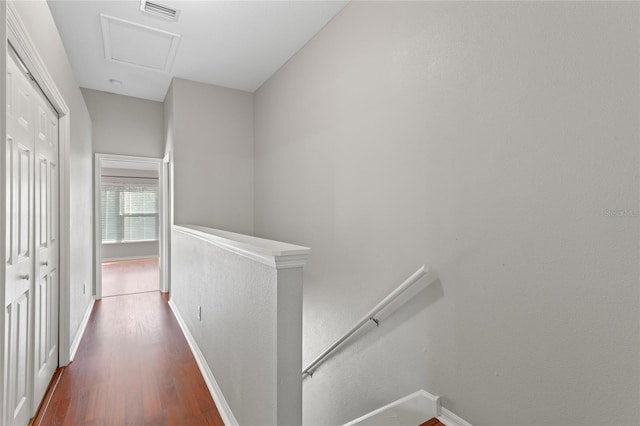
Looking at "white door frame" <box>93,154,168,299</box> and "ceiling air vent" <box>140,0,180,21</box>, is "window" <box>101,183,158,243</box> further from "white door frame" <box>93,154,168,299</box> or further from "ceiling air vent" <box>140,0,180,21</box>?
"ceiling air vent" <box>140,0,180,21</box>

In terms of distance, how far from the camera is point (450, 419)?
1.64 metres

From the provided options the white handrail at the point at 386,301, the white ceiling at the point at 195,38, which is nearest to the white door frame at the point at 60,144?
the white ceiling at the point at 195,38

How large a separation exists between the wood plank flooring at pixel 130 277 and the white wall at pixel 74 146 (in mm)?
994

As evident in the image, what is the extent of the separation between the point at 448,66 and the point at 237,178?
308cm

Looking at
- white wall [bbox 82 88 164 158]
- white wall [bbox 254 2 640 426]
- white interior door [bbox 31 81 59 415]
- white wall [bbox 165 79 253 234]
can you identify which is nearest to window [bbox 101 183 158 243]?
white wall [bbox 82 88 164 158]

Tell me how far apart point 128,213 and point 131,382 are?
21.9 ft

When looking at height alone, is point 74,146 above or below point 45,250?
above

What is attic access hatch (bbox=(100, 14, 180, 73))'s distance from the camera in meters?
2.72

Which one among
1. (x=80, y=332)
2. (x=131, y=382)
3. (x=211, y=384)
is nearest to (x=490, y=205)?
(x=211, y=384)

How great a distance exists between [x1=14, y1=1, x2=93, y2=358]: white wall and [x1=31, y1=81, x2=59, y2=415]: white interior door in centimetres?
30

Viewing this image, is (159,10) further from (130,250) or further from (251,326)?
(130,250)

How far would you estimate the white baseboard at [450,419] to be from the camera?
1593 mm

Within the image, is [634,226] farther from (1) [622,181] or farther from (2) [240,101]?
(2) [240,101]

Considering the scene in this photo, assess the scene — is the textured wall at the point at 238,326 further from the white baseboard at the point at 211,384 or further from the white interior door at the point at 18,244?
the white interior door at the point at 18,244
